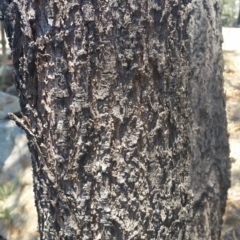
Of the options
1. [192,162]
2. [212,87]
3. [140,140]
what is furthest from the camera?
[212,87]

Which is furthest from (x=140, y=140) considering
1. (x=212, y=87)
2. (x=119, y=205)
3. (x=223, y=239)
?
(x=223, y=239)

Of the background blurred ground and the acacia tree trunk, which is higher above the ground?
the acacia tree trunk

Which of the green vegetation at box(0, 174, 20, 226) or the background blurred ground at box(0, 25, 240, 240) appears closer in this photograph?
the background blurred ground at box(0, 25, 240, 240)

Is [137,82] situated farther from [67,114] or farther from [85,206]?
[85,206]

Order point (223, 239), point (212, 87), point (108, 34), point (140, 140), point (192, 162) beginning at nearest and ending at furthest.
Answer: point (108, 34), point (140, 140), point (192, 162), point (212, 87), point (223, 239)

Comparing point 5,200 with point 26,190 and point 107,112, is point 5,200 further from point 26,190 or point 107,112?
point 107,112

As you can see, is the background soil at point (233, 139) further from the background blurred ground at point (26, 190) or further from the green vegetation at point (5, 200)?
the green vegetation at point (5, 200)

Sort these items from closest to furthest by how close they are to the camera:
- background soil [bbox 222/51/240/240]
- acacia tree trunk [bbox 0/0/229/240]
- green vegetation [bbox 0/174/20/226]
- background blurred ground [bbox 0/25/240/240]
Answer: acacia tree trunk [bbox 0/0/229/240], background soil [bbox 222/51/240/240], background blurred ground [bbox 0/25/240/240], green vegetation [bbox 0/174/20/226]

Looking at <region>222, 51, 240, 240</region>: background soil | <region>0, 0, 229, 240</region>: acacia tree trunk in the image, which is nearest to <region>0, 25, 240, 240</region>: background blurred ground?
<region>222, 51, 240, 240</region>: background soil

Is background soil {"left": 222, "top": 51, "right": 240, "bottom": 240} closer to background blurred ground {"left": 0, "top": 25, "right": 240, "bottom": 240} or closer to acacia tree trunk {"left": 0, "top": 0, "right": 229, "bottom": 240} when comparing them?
background blurred ground {"left": 0, "top": 25, "right": 240, "bottom": 240}
